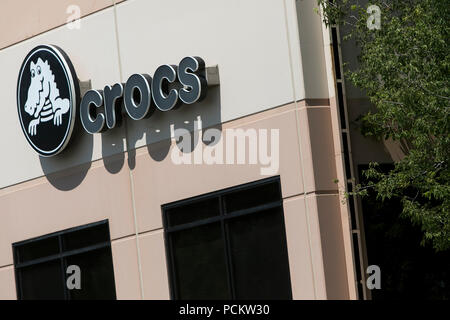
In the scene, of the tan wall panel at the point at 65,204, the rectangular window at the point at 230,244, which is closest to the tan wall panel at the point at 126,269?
the tan wall panel at the point at 65,204

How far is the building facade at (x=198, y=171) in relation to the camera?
18391 millimetres

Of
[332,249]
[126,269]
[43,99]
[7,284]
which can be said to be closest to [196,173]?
[126,269]

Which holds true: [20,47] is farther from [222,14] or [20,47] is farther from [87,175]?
[222,14]

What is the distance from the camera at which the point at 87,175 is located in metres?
22.2

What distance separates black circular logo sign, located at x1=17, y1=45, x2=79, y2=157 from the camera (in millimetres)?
22188

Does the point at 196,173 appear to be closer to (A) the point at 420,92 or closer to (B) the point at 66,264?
(B) the point at 66,264

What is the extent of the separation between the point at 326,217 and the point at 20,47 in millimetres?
9169

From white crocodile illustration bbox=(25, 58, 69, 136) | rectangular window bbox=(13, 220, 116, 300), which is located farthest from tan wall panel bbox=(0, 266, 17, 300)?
white crocodile illustration bbox=(25, 58, 69, 136)

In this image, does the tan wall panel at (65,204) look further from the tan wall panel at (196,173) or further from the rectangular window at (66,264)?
the tan wall panel at (196,173)

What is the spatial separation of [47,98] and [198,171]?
15.0 ft

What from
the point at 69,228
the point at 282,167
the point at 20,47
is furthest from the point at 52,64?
the point at 282,167

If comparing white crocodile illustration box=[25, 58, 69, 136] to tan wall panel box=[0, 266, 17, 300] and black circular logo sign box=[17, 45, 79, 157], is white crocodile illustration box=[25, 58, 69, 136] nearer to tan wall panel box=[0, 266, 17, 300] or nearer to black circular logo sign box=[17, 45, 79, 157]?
black circular logo sign box=[17, 45, 79, 157]

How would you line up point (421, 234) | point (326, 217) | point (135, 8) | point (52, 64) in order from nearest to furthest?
point (326, 217)
point (421, 234)
point (135, 8)
point (52, 64)

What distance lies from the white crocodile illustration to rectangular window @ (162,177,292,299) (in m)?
3.54
